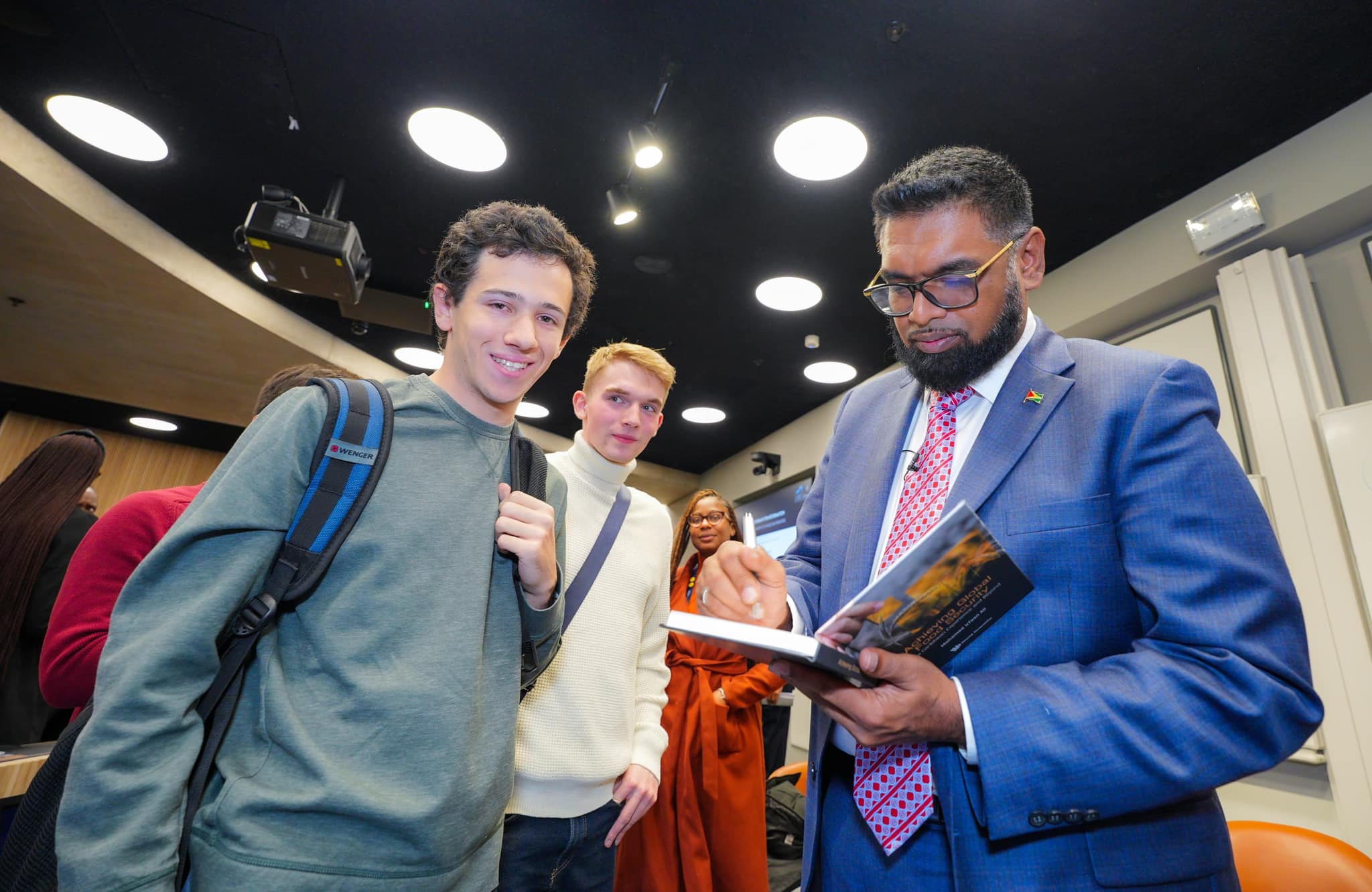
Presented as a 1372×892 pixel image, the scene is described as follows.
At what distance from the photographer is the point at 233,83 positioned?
2.96 meters

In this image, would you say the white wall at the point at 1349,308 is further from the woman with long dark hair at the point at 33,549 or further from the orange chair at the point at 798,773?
the woman with long dark hair at the point at 33,549

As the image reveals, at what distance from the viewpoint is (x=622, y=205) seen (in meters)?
3.25

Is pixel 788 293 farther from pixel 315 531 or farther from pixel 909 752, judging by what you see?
pixel 315 531

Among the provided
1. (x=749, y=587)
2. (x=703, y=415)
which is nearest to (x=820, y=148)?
(x=749, y=587)

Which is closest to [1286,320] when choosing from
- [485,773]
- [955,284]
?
[955,284]

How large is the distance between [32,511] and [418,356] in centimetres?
361

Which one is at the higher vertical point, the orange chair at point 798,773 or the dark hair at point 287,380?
the dark hair at point 287,380

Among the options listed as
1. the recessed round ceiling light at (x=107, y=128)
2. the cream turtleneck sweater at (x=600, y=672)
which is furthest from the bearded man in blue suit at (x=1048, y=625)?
the recessed round ceiling light at (x=107, y=128)

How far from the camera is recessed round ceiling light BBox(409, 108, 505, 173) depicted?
3062 mm

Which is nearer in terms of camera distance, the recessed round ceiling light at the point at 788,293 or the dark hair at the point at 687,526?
the dark hair at the point at 687,526

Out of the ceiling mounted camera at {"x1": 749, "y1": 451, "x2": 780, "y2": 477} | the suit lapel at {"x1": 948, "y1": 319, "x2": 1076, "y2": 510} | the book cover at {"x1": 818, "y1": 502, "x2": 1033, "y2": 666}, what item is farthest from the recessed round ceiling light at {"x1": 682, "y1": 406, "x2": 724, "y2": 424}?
the book cover at {"x1": 818, "y1": 502, "x2": 1033, "y2": 666}

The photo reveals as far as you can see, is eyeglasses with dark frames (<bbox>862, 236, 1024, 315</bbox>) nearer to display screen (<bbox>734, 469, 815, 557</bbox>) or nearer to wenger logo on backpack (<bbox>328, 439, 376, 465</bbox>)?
wenger logo on backpack (<bbox>328, 439, 376, 465</bbox>)

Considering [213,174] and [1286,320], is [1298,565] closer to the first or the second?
[1286,320]

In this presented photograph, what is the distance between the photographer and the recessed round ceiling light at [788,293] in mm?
4152
